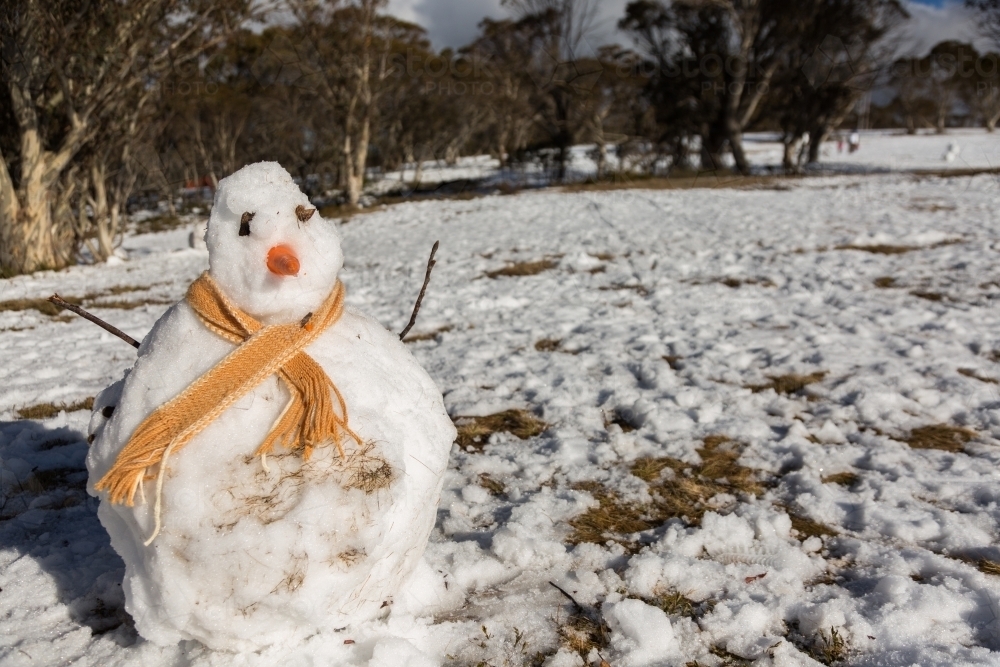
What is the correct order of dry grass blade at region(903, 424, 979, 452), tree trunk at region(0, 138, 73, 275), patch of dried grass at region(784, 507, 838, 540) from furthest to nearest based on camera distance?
tree trunk at region(0, 138, 73, 275)
dry grass blade at region(903, 424, 979, 452)
patch of dried grass at region(784, 507, 838, 540)

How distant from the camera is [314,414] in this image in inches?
57.9

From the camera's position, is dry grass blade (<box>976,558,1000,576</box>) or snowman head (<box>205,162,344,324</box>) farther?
dry grass blade (<box>976,558,1000,576</box>)

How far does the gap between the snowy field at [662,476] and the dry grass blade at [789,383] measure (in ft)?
0.05

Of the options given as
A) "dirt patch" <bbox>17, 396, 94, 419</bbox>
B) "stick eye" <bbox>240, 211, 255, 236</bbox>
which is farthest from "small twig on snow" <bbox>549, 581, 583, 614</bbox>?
"dirt patch" <bbox>17, 396, 94, 419</bbox>

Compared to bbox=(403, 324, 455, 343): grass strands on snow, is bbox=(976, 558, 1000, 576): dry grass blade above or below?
below

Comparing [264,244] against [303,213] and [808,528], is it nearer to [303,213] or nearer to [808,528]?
[303,213]

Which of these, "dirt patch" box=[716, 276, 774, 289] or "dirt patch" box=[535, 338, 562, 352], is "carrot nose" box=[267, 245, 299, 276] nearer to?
"dirt patch" box=[535, 338, 562, 352]

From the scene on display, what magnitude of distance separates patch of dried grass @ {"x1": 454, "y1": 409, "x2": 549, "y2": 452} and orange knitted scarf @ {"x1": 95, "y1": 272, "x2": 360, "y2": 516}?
1542 millimetres

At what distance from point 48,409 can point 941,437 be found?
4.60m

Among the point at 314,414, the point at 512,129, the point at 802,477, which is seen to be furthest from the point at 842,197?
the point at 512,129

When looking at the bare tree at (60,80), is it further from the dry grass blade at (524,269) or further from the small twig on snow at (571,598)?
the small twig on snow at (571,598)

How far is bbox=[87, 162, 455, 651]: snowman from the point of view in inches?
56.1

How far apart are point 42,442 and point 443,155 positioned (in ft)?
Result: 108

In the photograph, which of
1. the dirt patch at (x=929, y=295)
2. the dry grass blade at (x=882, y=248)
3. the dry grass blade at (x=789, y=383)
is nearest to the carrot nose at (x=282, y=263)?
the dry grass blade at (x=789, y=383)
